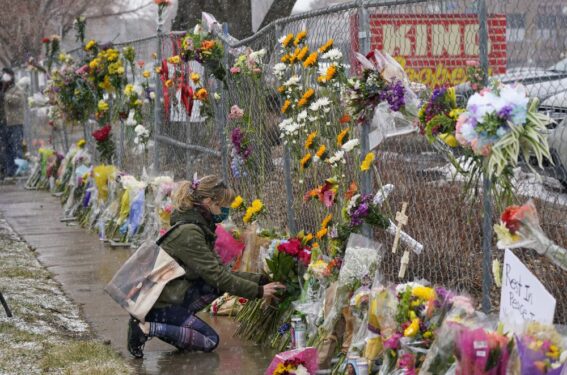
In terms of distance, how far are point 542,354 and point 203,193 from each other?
10.2ft

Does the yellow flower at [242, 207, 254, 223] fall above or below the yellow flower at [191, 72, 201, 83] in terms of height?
below

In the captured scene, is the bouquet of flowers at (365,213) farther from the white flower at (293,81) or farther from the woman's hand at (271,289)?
the white flower at (293,81)

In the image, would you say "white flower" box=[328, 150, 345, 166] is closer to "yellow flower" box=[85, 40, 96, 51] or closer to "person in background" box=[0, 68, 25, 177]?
"yellow flower" box=[85, 40, 96, 51]

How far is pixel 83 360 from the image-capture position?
6.41 m

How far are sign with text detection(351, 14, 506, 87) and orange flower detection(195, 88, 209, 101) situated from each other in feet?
10.3

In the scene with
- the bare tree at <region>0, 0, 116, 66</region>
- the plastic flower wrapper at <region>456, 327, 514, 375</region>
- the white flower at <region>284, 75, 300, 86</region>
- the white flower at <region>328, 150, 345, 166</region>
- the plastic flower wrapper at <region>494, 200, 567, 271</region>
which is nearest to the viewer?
the plastic flower wrapper at <region>456, 327, 514, 375</region>

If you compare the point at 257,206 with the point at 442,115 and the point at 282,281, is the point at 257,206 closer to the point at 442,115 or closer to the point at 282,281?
the point at 282,281

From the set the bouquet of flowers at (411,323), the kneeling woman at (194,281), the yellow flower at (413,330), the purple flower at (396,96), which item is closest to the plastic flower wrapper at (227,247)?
the kneeling woman at (194,281)

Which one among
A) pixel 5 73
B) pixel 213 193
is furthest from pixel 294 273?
pixel 5 73

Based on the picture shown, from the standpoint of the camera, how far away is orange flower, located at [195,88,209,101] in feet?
29.0

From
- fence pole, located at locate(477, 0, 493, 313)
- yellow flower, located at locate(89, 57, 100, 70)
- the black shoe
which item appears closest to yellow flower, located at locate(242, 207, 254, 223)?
the black shoe

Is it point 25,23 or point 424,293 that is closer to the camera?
point 424,293

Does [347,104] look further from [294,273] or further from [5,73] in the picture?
[5,73]

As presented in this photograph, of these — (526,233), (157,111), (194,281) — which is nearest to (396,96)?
(526,233)
